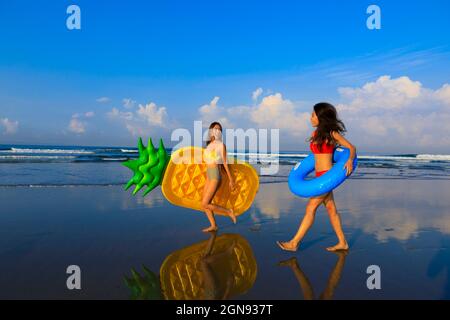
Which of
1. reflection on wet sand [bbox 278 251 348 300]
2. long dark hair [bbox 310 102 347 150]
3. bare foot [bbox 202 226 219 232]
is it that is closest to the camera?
reflection on wet sand [bbox 278 251 348 300]

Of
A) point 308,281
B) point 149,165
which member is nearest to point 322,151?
point 308,281

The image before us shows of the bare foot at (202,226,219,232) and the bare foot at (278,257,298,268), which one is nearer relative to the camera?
the bare foot at (278,257,298,268)

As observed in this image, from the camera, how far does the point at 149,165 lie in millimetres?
5930

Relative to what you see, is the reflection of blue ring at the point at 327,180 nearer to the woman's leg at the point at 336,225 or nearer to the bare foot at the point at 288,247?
the woman's leg at the point at 336,225

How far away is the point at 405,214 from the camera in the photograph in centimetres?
711

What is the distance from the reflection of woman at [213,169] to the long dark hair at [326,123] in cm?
169

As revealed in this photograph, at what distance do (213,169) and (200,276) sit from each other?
2.33m

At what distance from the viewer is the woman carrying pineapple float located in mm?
5684

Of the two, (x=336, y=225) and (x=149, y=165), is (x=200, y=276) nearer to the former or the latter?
(x=336, y=225)

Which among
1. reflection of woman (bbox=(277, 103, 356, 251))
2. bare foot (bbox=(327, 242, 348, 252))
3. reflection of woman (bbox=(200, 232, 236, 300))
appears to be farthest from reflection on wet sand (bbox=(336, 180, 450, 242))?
reflection of woman (bbox=(200, 232, 236, 300))

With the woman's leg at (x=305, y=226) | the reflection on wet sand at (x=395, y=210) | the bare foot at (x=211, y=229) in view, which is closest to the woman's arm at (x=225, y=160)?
the bare foot at (x=211, y=229)

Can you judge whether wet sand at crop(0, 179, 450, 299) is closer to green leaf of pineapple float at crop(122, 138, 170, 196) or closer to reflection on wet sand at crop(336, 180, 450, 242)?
reflection on wet sand at crop(336, 180, 450, 242)
